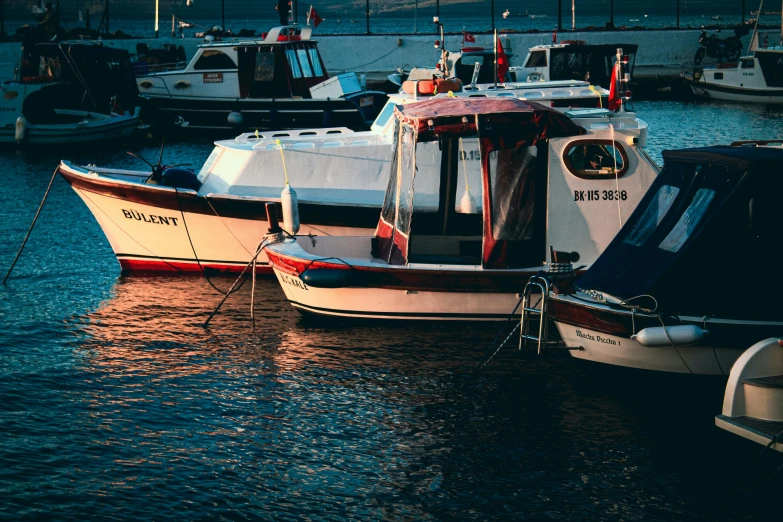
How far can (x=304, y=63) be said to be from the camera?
32.7 meters

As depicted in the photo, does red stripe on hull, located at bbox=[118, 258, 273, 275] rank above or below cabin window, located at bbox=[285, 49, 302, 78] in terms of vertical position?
below

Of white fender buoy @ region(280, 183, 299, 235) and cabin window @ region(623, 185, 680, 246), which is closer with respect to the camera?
cabin window @ region(623, 185, 680, 246)

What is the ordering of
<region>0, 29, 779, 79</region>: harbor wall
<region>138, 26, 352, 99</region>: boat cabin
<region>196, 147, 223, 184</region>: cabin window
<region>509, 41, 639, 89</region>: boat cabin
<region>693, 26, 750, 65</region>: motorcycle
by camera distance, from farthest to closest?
<region>693, 26, 750, 65</region>: motorcycle → <region>0, 29, 779, 79</region>: harbor wall → <region>509, 41, 639, 89</region>: boat cabin → <region>138, 26, 352, 99</region>: boat cabin → <region>196, 147, 223, 184</region>: cabin window

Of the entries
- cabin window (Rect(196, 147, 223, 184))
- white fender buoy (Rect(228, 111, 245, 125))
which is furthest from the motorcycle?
cabin window (Rect(196, 147, 223, 184))

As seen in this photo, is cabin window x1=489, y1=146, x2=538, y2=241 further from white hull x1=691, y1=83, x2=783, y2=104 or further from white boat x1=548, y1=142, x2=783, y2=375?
white hull x1=691, y1=83, x2=783, y2=104

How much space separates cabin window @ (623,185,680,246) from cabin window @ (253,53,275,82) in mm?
22092

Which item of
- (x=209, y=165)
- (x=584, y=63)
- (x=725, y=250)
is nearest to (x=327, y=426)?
(x=725, y=250)

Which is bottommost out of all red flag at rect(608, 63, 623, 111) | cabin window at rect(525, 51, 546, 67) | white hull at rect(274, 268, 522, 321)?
white hull at rect(274, 268, 522, 321)

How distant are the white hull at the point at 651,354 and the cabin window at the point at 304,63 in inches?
883

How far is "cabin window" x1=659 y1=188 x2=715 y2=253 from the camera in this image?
1116cm

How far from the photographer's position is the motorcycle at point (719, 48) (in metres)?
51.7

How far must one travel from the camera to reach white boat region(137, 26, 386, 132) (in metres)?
31.5

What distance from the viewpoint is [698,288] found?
36.1 ft

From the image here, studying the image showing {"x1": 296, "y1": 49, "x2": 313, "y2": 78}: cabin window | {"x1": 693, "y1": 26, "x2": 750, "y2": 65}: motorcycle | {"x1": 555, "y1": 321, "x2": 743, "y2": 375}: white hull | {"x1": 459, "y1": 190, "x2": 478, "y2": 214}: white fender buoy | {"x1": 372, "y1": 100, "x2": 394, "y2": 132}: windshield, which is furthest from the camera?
{"x1": 693, "y1": 26, "x2": 750, "y2": 65}: motorcycle
